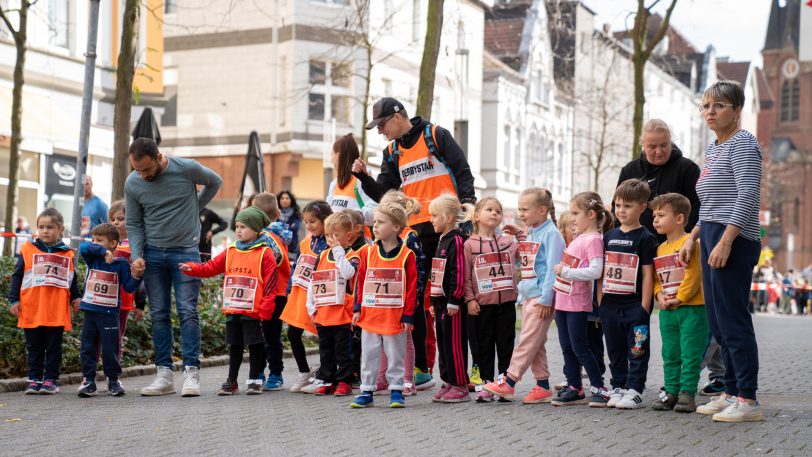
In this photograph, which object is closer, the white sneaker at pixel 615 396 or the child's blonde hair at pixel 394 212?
the white sneaker at pixel 615 396

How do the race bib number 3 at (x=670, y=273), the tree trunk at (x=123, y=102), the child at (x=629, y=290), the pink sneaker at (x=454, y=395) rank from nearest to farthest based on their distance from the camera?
the race bib number 3 at (x=670, y=273) < the child at (x=629, y=290) < the pink sneaker at (x=454, y=395) < the tree trunk at (x=123, y=102)

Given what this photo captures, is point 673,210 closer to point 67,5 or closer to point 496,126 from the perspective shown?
point 67,5

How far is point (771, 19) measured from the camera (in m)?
132

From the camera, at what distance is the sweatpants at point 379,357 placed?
9.07 meters

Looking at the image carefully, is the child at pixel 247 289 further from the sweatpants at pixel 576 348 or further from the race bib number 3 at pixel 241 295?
the sweatpants at pixel 576 348

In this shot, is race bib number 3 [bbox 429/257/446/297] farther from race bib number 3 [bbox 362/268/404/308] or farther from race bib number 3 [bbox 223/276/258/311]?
race bib number 3 [bbox 223/276/258/311]

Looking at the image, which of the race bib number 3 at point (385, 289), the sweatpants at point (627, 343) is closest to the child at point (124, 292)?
the race bib number 3 at point (385, 289)

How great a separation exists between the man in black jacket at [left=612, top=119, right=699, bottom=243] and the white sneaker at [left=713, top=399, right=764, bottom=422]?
5.84 ft

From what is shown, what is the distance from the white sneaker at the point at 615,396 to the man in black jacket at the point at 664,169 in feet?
4.05

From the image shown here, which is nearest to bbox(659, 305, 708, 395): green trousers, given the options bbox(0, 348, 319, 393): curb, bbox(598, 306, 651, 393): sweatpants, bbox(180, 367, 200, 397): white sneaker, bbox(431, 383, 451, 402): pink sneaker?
bbox(598, 306, 651, 393): sweatpants

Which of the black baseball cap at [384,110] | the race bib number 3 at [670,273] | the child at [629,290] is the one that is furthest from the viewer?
the black baseball cap at [384,110]

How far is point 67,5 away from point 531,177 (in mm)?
33338

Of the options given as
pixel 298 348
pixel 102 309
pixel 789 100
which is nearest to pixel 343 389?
pixel 298 348

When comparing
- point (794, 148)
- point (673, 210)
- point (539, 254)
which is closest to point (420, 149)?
point (539, 254)
